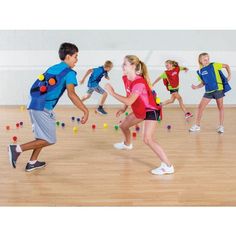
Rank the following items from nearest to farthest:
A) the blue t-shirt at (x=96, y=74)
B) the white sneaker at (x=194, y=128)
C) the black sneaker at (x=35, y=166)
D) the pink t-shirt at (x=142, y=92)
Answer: the pink t-shirt at (x=142, y=92) < the black sneaker at (x=35, y=166) < the white sneaker at (x=194, y=128) < the blue t-shirt at (x=96, y=74)

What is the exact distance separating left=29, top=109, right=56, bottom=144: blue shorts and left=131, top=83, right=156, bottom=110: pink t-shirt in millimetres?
933

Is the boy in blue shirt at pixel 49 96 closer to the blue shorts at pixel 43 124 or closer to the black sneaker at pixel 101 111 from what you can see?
the blue shorts at pixel 43 124

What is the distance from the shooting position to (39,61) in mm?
9656

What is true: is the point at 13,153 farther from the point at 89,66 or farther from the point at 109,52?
the point at 109,52

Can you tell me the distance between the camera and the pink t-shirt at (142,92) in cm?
450

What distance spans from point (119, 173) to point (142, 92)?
2.95 ft

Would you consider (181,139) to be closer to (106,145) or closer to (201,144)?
(201,144)

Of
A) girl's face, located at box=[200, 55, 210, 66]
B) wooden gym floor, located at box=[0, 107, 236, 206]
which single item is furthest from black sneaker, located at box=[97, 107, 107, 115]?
girl's face, located at box=[200, 55, 210, 66]

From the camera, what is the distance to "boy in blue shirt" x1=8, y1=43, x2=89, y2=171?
4.56 meters

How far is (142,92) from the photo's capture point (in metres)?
4.61

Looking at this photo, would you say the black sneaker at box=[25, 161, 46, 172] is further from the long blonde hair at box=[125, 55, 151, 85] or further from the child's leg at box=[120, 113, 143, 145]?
the long blonde hair at box=[125, 55, 151, 85]

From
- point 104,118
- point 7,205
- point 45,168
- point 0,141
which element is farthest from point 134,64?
point 104,118

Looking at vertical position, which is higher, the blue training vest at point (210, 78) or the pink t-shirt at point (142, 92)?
the blue training vest at point (210, 78)

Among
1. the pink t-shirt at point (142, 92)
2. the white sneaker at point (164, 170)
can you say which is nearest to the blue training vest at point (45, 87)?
the pink t-shirt at point (142, 92)
